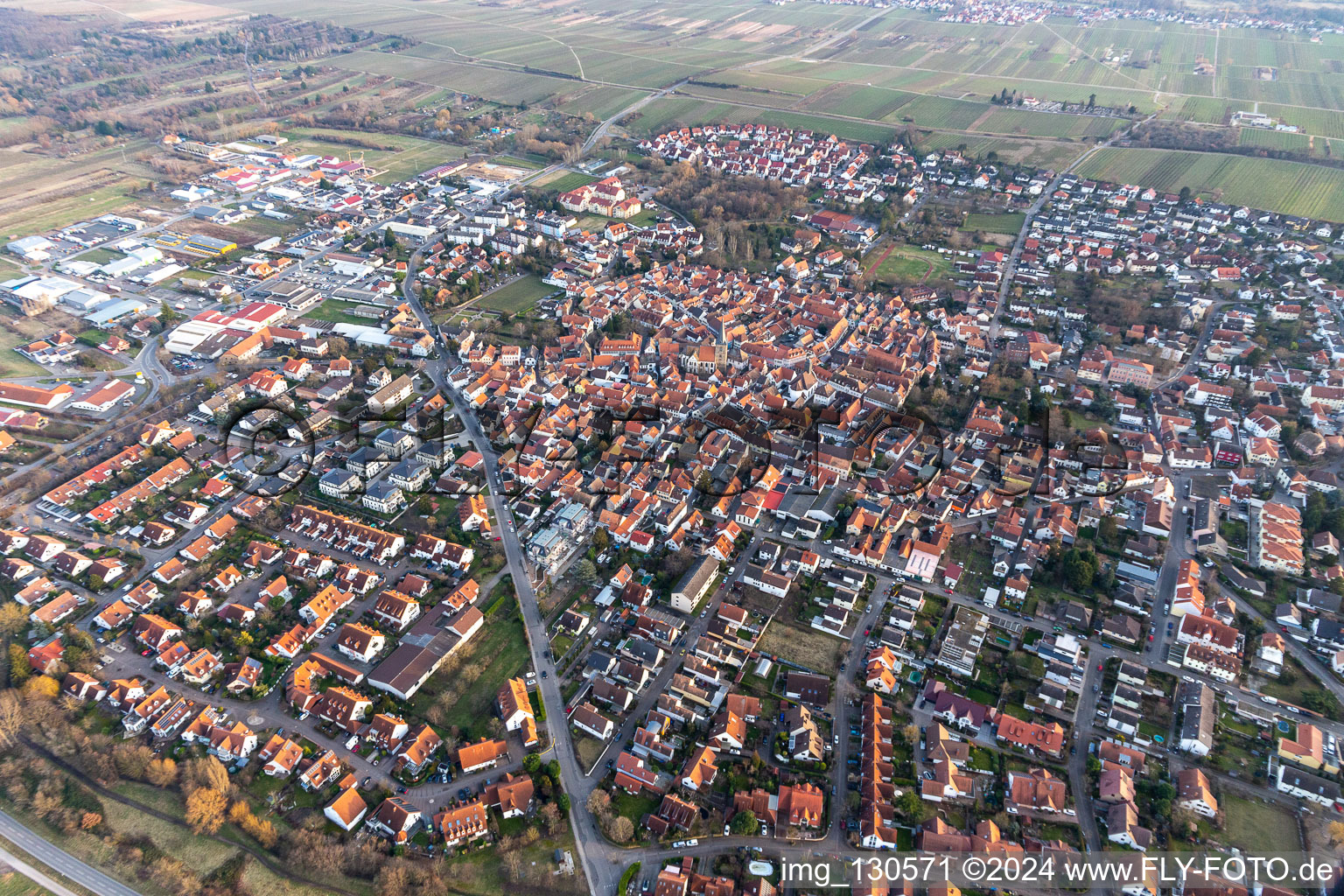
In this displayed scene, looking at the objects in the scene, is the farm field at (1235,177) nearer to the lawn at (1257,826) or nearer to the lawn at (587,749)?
the lawn at (1257,826)

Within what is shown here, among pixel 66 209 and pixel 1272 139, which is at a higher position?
pixel 1272 139

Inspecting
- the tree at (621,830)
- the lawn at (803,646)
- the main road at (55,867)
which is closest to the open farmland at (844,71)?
the lawn at (803,646)

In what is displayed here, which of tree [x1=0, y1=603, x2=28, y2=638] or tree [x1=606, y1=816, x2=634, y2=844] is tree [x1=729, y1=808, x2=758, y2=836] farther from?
tree [x1=0, y1=603, x2=28, y2=638]

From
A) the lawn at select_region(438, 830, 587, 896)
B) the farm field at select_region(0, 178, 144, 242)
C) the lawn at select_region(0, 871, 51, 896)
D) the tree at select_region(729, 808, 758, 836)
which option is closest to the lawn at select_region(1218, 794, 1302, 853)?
the tree at select_region(729, 808, 758, 836)

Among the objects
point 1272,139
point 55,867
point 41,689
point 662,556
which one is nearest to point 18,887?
point 55,867

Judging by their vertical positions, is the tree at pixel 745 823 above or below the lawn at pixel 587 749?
above

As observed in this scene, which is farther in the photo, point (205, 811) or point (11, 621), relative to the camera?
point (11, 621)

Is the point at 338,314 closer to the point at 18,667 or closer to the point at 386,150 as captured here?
the point at 18,667
